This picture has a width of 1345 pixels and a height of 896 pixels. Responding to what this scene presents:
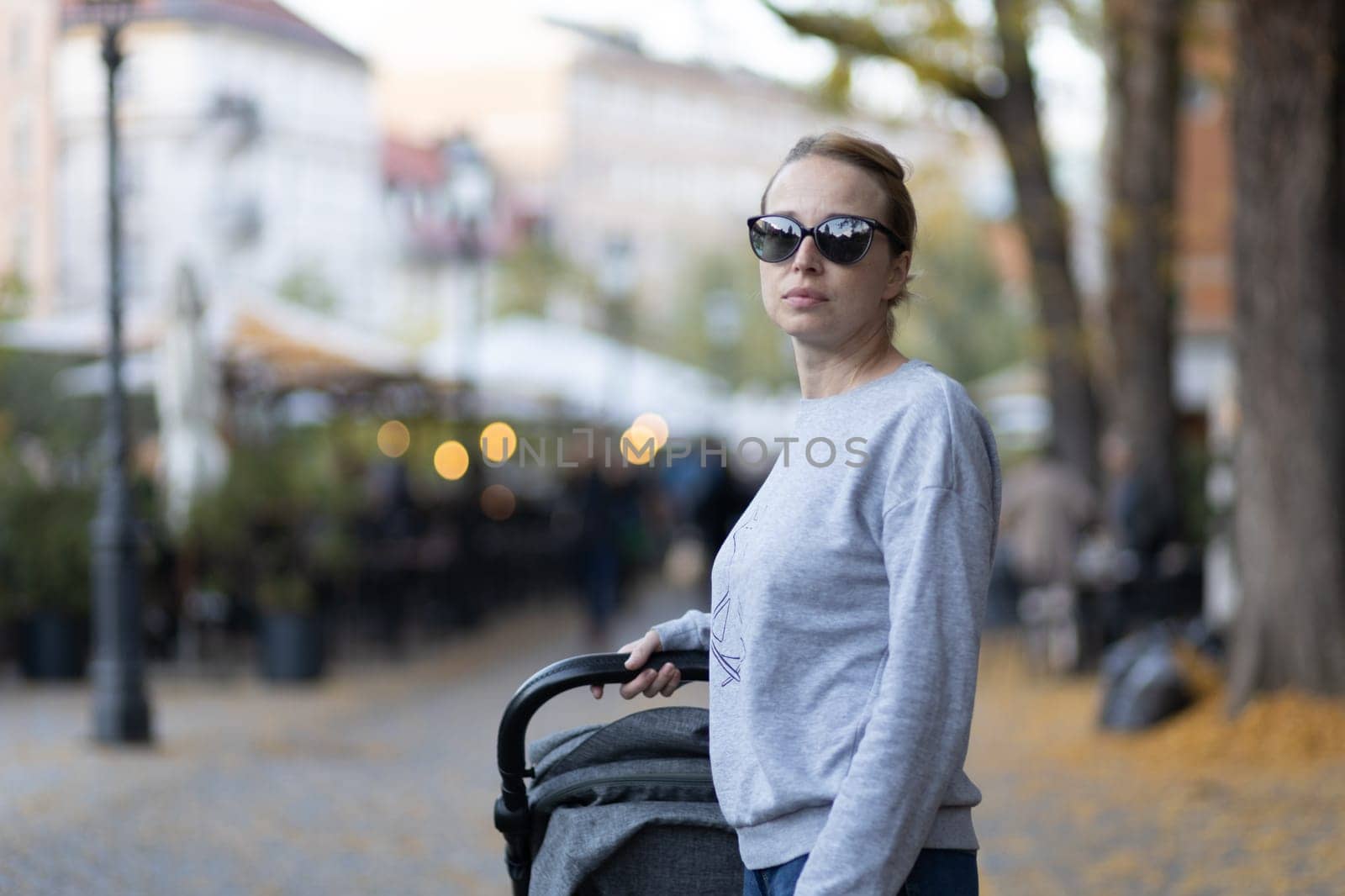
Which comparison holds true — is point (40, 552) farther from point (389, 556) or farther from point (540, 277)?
point (540, 277)

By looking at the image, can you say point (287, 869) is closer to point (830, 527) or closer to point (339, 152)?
point (830, 527)

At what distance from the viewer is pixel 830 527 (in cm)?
214

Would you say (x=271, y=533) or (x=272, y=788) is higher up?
(x=271, y=533)

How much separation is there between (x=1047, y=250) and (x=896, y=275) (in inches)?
499

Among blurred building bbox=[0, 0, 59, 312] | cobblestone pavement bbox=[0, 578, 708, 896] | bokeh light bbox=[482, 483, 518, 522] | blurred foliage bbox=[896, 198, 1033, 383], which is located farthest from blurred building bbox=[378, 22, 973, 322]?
cobblestone pavement bbox=[0, 578, 708, 896]

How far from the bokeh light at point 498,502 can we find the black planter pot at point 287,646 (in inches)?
292

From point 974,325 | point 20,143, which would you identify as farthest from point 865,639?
point 974,325

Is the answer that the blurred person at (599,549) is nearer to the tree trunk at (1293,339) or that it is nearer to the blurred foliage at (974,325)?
the tree trunk at (1293,339)

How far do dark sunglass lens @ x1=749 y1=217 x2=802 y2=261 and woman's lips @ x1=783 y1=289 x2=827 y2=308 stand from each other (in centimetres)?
6

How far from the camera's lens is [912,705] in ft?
6.68

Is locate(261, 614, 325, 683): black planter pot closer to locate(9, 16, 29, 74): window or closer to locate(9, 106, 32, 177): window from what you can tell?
locate(9, 16, 29, 74): window

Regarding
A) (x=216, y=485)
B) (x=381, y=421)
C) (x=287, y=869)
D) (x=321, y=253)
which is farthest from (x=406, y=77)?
(x=287, y=869)

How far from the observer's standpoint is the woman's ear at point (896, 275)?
2.36m

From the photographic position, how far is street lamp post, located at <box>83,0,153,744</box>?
975 cm
